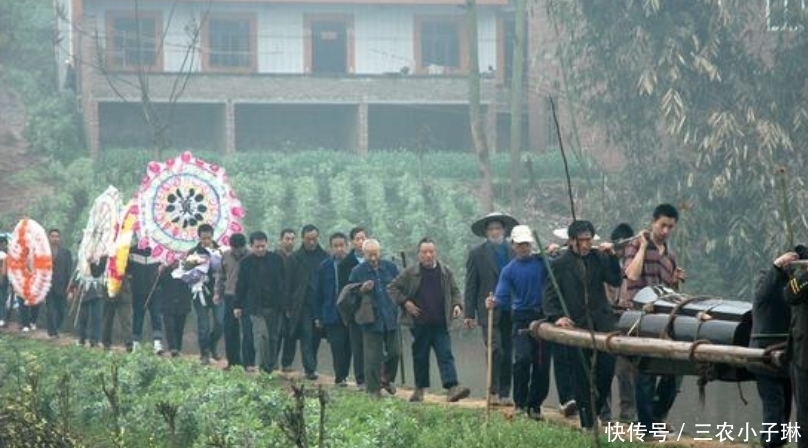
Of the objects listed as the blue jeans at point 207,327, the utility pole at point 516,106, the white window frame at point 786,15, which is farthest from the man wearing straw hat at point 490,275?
the utility pole at point 516,106

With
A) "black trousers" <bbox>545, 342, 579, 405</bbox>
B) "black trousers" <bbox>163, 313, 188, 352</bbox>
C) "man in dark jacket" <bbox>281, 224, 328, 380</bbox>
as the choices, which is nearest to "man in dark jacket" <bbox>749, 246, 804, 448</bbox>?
"black trousers" <bbox>545, 342, 579, 405</bbox>

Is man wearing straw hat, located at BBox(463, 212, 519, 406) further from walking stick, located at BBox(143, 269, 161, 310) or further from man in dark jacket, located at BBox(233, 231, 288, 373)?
walking stick, located at BBox(143, 269, 161, 310)

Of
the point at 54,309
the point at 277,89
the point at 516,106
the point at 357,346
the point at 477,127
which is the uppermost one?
the point at 277,89

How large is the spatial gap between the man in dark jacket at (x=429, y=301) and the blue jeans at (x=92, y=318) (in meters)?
9.40

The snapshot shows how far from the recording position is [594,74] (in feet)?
128

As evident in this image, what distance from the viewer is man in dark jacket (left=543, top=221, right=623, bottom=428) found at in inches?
626

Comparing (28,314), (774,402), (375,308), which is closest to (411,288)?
(375,308)

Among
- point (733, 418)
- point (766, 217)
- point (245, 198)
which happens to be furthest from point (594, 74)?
point (733, 418)

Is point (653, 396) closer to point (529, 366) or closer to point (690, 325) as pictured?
point (529, 366)

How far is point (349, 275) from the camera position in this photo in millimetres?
21297

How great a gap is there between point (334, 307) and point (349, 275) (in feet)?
1.71

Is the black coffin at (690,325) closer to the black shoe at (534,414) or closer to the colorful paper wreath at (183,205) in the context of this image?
the black shoe at (534,414)

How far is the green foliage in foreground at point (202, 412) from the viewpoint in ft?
50.1

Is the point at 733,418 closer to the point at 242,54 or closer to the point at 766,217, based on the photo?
the point at 766,217
